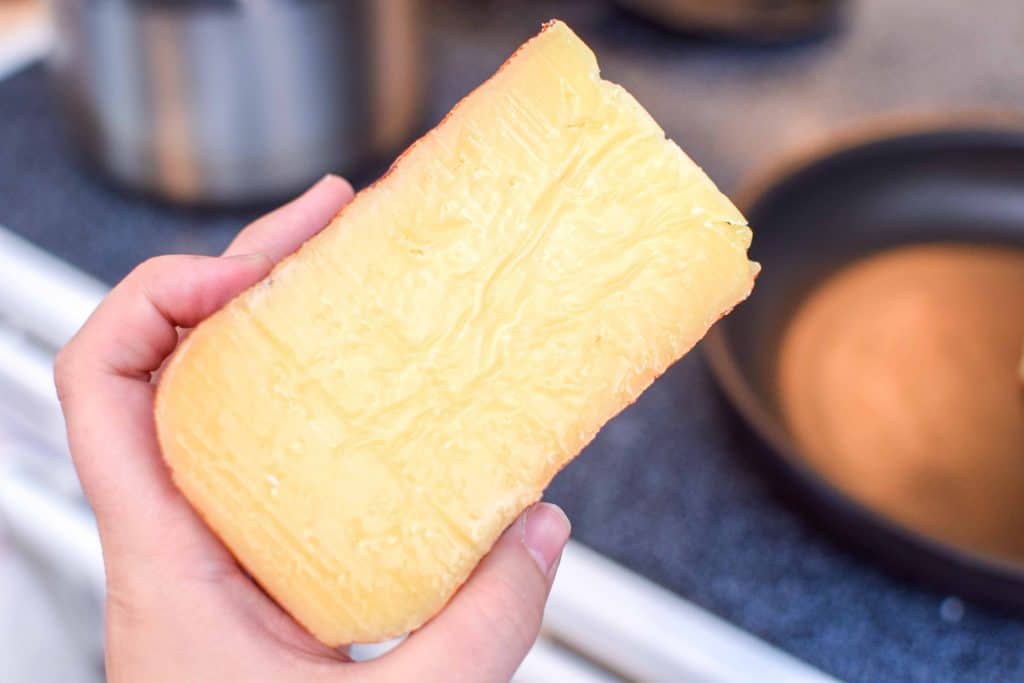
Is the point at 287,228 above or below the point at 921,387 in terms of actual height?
above

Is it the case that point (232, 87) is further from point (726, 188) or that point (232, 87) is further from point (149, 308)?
point (726, 188)

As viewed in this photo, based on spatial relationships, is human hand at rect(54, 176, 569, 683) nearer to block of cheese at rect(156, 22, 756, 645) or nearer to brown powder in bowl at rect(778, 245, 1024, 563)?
block of cheese at rect(156, 22, 756, 645)

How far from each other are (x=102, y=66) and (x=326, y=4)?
6.6 inches

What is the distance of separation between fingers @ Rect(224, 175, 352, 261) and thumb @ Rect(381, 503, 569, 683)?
0.63 ft

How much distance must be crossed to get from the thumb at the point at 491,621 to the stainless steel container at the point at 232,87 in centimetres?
39

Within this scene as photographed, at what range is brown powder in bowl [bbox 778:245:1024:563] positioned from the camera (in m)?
0.55

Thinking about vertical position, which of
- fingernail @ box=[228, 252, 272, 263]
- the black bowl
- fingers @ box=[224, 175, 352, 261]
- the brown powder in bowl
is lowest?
the brown powder in bowl

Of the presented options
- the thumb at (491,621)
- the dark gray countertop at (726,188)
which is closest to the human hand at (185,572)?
the thumb at (491,621)

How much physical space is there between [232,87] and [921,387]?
0.51 metres

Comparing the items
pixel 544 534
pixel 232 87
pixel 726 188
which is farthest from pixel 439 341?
pixel 726 188

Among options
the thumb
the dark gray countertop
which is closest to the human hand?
the thumb

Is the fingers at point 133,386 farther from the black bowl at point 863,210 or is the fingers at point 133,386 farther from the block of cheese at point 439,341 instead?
the black bowl at point 863,210

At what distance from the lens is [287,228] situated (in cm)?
48

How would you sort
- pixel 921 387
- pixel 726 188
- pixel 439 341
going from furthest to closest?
pixel 726 188, pixel 921 387, pixel 439 341
